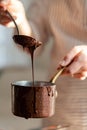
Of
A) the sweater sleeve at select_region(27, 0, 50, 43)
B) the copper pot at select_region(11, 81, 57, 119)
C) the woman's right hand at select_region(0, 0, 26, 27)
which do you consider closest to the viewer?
the copper pot at select_region(11, 81, 57, 119)

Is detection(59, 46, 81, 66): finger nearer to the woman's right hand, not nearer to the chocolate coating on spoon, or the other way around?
the chocolate coating on spoon

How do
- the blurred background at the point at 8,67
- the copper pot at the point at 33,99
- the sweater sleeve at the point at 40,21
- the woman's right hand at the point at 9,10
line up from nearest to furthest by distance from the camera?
1. the copper pot at the point at 33,99
2. the woman's right hand at the point at 9,10
3. the sweater sleeve at the point at 40,21
4. the blurred background at the point at 8,67

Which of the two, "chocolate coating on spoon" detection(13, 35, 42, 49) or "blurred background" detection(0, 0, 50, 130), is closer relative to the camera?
"chocolate coating on spoon" detection(13, 35, 42, 49)

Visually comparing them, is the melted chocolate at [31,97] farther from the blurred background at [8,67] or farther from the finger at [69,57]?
the blurred background at [8,67]

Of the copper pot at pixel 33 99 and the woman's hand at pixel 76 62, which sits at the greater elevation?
the woman's hand at pixel 76 62

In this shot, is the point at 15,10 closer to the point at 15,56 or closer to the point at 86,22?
the point at 86,22

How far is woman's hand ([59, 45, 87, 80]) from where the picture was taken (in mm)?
698

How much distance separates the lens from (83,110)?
912 millimetres

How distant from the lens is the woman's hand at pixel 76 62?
0.70 metres

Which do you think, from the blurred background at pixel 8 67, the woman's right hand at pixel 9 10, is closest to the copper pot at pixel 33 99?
the woman's right hand at pixel 9 10

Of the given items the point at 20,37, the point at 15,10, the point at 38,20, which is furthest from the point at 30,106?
the point at 38,20

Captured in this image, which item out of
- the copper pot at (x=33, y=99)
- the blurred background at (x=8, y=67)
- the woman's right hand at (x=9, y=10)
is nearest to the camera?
the copper pot at (x=33, y=99)

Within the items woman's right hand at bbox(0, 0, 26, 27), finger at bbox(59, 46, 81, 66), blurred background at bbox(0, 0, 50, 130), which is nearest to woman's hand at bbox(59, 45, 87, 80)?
finger at bbox(59, 46, 81, 66)

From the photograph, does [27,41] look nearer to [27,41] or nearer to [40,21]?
[27,41]
